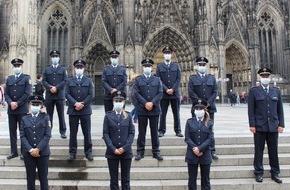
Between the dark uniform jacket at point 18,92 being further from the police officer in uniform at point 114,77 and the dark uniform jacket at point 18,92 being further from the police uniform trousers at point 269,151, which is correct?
the police uniform trousers at point 269,151

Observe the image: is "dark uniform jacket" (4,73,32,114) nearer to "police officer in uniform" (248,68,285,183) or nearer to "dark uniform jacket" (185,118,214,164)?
"dark uniform jacket" (185,118,214,164)

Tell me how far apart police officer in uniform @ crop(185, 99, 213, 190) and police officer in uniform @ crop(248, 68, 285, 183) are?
1.19 meters

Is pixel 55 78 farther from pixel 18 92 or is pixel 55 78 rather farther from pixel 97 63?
pixel 97 63

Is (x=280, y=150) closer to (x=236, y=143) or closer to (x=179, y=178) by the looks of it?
(x=236, y=143)

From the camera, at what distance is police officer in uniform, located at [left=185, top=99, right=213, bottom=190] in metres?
5.14

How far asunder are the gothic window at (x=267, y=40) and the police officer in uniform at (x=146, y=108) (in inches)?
1061

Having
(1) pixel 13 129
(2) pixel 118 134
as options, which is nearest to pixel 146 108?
(2) pixel 118 134

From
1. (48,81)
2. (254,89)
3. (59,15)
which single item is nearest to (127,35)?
(59,15)

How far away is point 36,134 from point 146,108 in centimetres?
226

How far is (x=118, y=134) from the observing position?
5.21m

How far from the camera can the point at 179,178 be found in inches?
243

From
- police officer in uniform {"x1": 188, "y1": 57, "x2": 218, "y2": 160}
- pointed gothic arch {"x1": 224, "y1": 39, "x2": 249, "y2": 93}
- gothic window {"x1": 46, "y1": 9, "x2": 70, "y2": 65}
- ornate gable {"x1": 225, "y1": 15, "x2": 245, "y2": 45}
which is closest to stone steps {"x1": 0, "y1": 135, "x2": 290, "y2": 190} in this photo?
police officer in uniform {"x1": 188, "y1": 57, "x2": 218, "y2": 160}

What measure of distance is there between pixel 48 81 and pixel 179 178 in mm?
3934

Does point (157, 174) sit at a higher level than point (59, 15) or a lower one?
lower
